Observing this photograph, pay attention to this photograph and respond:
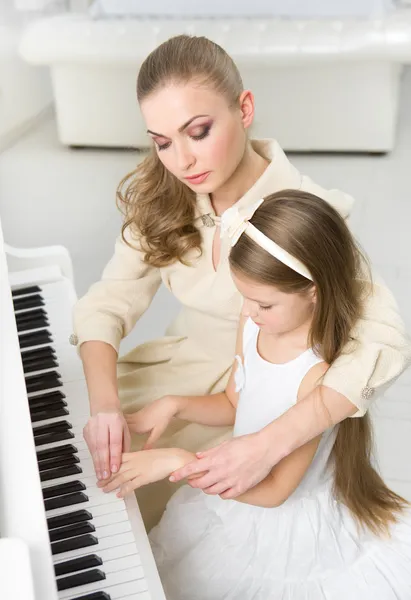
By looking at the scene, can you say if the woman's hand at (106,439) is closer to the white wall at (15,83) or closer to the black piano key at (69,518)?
the black piano key at (69,518)

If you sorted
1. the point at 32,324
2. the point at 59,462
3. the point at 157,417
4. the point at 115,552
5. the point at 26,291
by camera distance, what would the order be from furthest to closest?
the point at 26,291 → the point at 32,324 → the point at 157,417 → the point at 59,462 → the point at 115,552

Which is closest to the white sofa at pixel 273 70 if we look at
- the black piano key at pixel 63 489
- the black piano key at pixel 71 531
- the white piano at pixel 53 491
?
the white piano at pixel 53 491

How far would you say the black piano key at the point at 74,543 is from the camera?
1670 millimetres

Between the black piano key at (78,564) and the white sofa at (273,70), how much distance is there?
3585 mm

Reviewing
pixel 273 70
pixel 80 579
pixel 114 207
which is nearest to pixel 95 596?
pixel 80 579

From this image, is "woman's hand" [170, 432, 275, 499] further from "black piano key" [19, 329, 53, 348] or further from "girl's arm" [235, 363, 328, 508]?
"black piano key" [19, 329, 53, 348]

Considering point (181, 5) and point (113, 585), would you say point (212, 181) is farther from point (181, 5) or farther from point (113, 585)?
point (181, 5)

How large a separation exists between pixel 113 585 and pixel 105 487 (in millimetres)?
243

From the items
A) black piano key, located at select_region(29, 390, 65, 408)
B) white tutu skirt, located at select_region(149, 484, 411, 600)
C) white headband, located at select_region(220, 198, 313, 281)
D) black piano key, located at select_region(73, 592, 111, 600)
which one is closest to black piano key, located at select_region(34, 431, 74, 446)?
black piano key, located at select_region(29, 390, 65, 408)

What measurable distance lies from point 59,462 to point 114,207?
286 cm

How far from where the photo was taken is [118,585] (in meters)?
1.62

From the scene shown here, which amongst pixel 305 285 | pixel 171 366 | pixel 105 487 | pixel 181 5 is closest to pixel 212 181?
pixel 305 285

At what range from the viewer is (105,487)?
5.99 feet

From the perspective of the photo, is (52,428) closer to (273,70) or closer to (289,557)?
(289,557)
